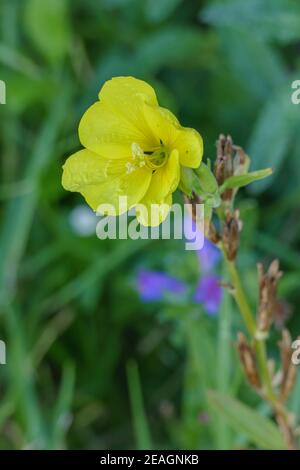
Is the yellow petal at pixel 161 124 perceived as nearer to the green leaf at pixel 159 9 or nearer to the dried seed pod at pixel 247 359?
the dried seed pod at pixel 247 359

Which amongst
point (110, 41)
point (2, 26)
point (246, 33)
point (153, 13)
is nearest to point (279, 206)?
point (246, 33)

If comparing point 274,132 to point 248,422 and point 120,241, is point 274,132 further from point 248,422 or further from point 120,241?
point 248,422

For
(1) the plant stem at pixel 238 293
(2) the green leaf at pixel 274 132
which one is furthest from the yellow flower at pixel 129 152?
(2) the green leaf at pixel 274 132

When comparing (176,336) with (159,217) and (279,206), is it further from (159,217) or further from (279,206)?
(159,217)

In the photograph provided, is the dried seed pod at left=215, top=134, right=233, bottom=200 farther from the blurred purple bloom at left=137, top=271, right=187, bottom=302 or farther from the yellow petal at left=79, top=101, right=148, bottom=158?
the blurred purple bloom at left=137, top=271, right=187, bottom=302

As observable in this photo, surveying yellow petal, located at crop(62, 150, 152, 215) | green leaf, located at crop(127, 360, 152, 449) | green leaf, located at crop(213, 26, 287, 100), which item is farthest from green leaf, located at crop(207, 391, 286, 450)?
green leaf, located at crop(213, 26, 287, 100)

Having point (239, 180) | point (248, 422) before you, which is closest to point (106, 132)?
point (239, 180)

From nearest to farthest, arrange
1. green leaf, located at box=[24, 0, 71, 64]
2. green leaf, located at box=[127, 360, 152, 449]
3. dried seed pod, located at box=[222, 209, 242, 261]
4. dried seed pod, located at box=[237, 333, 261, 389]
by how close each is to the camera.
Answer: dried seed pod, located at box=[222, 209, 242, 261]
dried seed pod, located at box=[237, 333, 261, 389]
green leaf, located at box=[127, 360, 152, 449]
green leaf, located at box=[24, 0, 71, 64]

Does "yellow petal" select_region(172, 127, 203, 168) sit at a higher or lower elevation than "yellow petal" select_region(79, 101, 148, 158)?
lower
